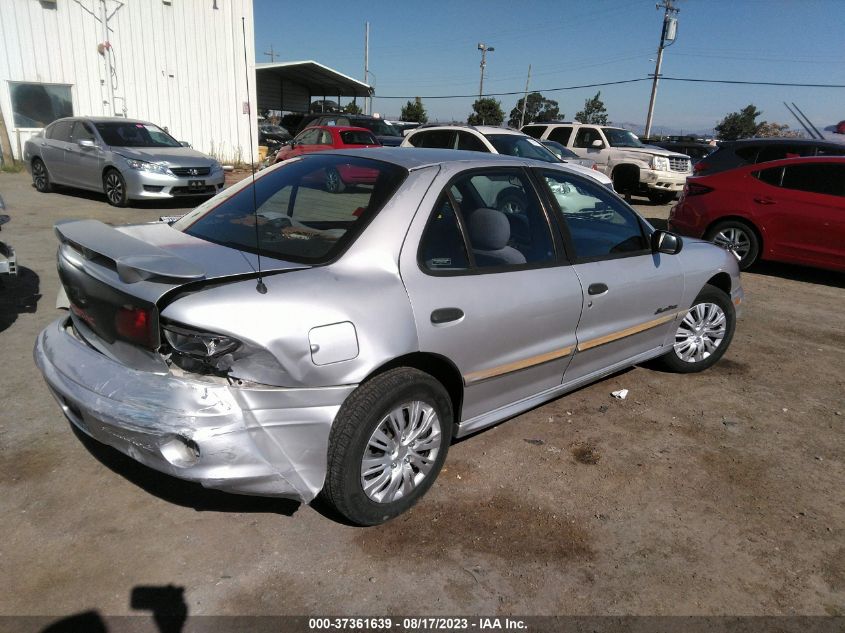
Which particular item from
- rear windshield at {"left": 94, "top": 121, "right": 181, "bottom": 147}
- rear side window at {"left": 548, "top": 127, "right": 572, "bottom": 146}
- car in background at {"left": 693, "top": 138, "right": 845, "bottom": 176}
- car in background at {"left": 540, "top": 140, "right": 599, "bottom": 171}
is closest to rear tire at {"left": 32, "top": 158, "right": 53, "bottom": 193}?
rear windshield at {"left": 94, "top": 121, "right": 181, "bottom": 147}

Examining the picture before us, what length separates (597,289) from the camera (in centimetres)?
354

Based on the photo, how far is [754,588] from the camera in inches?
103

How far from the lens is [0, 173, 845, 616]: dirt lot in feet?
8.12

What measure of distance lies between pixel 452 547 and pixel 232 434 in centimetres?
111

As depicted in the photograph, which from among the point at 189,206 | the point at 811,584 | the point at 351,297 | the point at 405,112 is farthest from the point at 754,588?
the point at 405,112

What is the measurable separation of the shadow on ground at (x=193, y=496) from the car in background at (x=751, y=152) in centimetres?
788

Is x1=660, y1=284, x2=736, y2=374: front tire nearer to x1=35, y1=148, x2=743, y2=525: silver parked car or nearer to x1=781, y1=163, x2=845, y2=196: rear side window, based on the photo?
x1=35, y1=148, x2=743, y2=525: silver parked car

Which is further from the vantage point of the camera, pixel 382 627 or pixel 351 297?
pixel 351 297

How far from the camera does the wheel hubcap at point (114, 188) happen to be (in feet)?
35.9

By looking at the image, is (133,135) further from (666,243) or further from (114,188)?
(666,243)

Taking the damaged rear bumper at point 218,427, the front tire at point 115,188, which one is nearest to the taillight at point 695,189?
the damaged rear bumper at point 218,427

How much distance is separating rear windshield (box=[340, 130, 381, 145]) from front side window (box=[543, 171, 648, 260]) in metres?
12.8

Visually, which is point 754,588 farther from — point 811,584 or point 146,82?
point 146,82

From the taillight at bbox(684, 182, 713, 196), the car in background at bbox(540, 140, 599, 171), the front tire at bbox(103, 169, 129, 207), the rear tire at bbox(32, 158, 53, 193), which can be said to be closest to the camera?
the taillight at bbox(684, 182, 713, 196)
